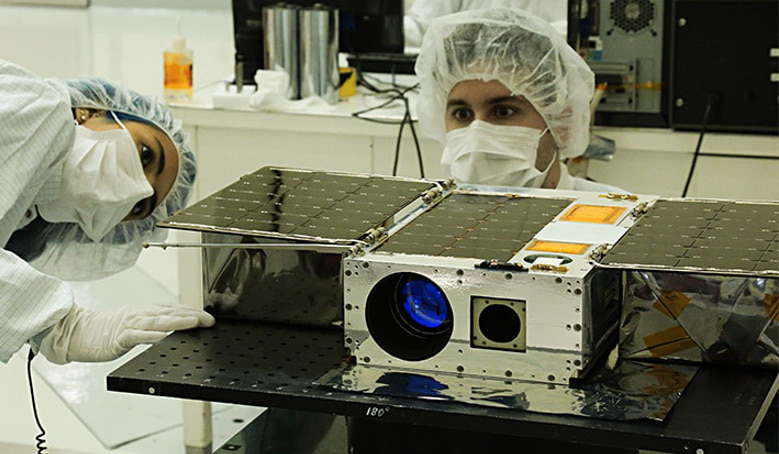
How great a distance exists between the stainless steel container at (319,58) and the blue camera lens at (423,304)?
1.67 meters

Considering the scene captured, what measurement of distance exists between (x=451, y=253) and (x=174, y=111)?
1731 mm

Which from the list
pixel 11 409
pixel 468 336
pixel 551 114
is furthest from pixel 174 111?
pixel 468 336

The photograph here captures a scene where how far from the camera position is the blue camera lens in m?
1.13

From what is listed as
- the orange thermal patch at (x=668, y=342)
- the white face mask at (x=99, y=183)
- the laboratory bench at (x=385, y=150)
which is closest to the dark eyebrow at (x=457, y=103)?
the laboratory bench at (x=385, y=150)

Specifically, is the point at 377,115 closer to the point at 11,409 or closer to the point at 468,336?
the point at 11,409

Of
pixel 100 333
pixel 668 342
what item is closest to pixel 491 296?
pixel 668 342

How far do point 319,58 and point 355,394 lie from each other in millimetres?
1830

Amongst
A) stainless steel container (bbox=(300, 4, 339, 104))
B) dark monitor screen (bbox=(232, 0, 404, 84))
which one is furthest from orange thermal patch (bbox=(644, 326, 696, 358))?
dark monitor screen (bbox=(232, 0, 404, 84))

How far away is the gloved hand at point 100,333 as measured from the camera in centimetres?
127

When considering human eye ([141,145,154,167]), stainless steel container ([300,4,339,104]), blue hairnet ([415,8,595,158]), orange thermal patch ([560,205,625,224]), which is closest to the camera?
orange thermal patch ([560,205,625,224])

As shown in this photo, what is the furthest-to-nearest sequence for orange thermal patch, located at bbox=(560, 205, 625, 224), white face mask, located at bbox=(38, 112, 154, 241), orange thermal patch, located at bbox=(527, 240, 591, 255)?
1. white face mask, located at bbox=(38, 112, 154, 241)
2. orange thermal patch, located at bbox=(560, 205, 625, 224)
3. orange thermal patch, located at bbox=(527, 240, 591, 255)

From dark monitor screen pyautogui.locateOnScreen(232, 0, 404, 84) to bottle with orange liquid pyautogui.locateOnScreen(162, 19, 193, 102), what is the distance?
15 cm

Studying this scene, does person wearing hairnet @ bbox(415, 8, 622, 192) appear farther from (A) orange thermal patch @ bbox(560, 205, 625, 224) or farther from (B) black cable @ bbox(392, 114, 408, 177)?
(A) orange thermal patch @ bbox(560, 205, 625, 224)

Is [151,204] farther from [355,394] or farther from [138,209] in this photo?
[355,394]
